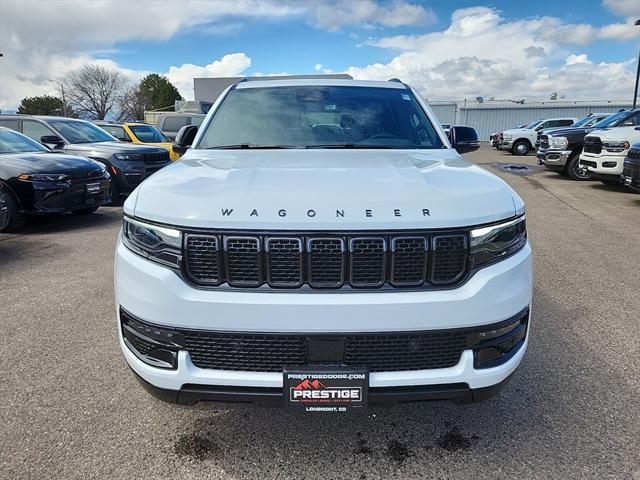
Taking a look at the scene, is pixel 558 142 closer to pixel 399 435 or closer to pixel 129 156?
pixel 129 156

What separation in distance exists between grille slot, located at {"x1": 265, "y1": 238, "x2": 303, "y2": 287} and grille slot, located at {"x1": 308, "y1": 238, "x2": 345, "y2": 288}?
2.0 inches

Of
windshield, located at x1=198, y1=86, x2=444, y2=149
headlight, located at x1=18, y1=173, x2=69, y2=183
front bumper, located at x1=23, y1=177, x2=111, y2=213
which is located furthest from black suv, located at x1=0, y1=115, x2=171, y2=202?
windshield, located at x1=198, y1=86, x2=444, y2=149

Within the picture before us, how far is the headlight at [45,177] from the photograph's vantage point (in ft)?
22.9

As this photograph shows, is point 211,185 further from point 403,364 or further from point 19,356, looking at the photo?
point 19,356

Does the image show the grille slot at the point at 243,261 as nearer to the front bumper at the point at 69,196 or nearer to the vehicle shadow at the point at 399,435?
the vehicle shadow at the point at 399,435

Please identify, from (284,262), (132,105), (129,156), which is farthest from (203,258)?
(132,105)

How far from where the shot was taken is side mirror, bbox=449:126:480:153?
386 cm

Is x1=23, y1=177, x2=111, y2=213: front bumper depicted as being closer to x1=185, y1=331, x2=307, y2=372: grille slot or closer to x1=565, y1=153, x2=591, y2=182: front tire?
x1=185, y1=331, x2=307, y2=372: grille slot

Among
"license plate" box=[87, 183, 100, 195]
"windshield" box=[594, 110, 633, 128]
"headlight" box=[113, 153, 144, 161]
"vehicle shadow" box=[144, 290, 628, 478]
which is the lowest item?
"vehicle shadow" box=[144, 290, 628, 478]

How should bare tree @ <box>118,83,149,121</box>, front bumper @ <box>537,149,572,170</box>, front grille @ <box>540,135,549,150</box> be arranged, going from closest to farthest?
front bumper @ <box>537,149,572,170</box> < front grille @ <box>540,135,549,150</box> < bare tree @ <box>118,83,149,121</box>

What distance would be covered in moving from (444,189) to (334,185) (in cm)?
49

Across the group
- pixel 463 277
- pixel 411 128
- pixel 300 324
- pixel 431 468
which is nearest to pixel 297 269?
pixel 300 324

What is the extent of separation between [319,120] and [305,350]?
1.97 metres

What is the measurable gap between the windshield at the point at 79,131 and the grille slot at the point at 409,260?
31.9ft
